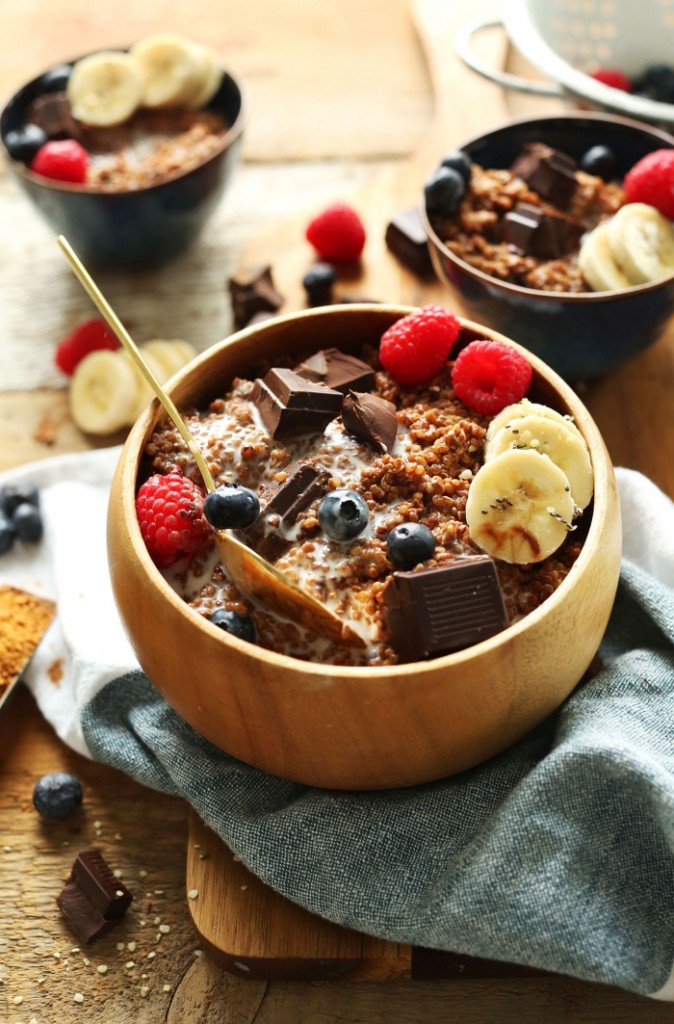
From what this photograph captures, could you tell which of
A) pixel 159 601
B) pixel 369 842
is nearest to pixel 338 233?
pixel 159 601

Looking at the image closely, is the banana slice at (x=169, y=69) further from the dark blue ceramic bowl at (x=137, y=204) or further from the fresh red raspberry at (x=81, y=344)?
the fresh red raspberry at (x=81, y=344)

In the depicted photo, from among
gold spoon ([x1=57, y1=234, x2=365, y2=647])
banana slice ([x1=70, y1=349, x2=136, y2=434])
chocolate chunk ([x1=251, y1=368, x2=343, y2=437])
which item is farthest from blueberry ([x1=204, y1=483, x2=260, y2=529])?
banana slice ([x1=70, y1=349, x2=136, y2=434])

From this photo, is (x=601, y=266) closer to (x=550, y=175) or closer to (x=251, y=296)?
(x=550, y=175)

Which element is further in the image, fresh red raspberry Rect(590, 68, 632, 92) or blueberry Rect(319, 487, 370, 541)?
fresh red raspberry Rect(590, 68, 632, 92)

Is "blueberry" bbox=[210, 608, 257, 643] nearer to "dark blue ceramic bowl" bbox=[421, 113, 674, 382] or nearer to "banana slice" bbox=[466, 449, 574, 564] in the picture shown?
"banana slice" bbox=[466, 449, 574, 564]

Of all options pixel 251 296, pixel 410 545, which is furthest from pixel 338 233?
pixel 410 545

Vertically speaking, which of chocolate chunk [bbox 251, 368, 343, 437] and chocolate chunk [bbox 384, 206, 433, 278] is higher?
chocolate chunk [bbox 251, 368, 343, 437]

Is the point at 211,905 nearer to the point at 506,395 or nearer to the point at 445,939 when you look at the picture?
the point at 445,939
